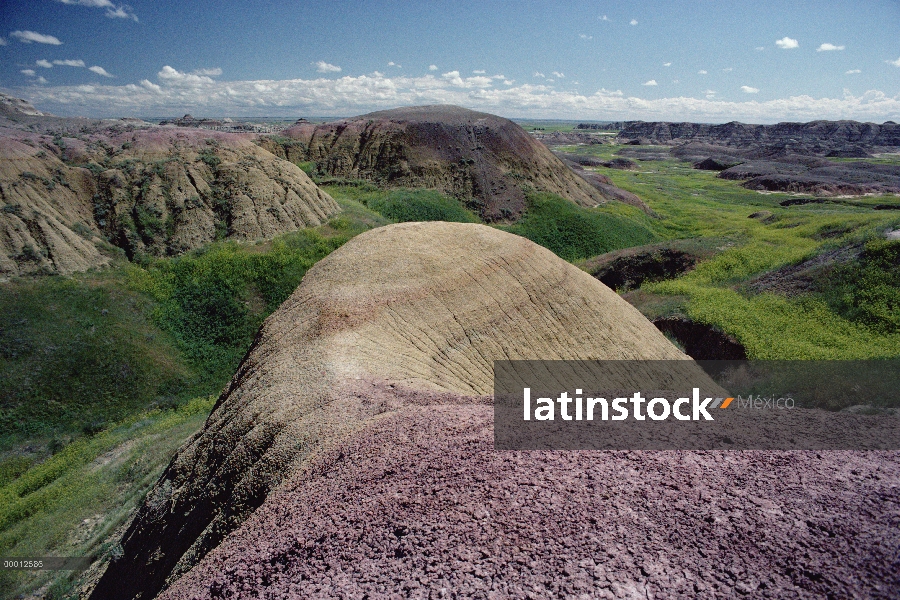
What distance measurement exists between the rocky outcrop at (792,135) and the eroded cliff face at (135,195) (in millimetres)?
113152

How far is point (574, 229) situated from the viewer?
1610 inches

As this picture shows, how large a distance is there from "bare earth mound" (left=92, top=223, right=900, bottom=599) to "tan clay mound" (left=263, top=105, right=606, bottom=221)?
34.7 m

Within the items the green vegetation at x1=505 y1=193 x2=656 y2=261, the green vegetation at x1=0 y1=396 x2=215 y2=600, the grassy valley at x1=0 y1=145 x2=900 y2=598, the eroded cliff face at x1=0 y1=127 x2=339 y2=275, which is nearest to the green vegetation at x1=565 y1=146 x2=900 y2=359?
the grassy valley at x1=0 y1=145 x2=900 y2=598

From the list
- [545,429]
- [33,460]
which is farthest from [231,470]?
[33,460]

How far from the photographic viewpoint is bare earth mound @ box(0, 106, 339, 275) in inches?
899

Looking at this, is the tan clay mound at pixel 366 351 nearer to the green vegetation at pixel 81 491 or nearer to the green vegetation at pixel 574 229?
the green vegetation at pixel 81 491

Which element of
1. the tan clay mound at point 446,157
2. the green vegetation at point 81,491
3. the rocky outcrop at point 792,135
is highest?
the rocky outcrop at point 792,135

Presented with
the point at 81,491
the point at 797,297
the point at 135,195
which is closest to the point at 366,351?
the point at 81,491

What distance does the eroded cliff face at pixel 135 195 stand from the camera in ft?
74.8

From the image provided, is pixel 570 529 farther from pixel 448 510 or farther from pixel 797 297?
pixel 797 297

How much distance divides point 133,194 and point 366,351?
25078mm

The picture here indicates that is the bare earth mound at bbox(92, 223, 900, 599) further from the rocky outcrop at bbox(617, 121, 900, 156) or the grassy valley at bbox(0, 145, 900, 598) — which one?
the rocky outcrop at bbox(617, 121, 900, 156)

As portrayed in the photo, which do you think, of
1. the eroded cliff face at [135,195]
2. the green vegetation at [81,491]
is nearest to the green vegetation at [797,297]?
the green vegetation at [81,491]

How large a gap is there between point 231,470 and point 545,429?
507 centimetres
